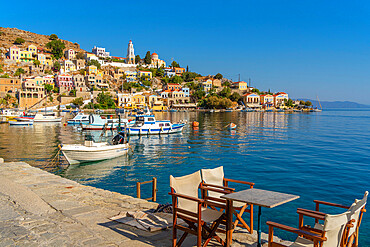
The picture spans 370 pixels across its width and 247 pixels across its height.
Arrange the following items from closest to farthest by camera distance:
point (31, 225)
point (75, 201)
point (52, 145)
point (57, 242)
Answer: point (57, 242) < point (31, 225) < point (75, 201) < point (52, 145)

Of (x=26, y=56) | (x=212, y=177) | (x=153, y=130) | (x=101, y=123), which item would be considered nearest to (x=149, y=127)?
(x=153, y=130)

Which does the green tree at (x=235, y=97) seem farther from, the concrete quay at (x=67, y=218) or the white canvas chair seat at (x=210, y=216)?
the white canvas chair seat at (x=210, y=216)

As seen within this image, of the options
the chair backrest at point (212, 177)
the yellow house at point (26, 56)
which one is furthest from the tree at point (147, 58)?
the chair backrest at point (212, 177)

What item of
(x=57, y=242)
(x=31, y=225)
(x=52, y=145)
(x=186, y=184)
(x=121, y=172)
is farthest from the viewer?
(x=52, y=145)

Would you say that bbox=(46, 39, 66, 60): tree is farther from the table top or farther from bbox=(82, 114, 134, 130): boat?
the table top

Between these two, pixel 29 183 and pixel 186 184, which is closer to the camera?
pixel 186 184

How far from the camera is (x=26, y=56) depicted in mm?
118875

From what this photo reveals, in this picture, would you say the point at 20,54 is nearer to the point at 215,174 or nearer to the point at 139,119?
the point at 139,119

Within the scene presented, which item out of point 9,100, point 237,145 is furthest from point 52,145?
point 9,100

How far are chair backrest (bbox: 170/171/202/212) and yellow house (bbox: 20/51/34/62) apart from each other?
134396mm

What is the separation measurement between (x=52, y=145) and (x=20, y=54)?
111972 mm

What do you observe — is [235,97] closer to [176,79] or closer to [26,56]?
[176,79]

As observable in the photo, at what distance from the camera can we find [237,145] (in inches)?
1105

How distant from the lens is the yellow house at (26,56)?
118 m
